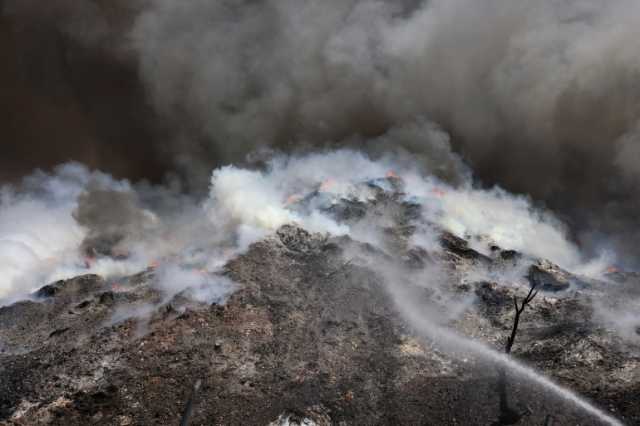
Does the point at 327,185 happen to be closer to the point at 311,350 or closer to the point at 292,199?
the point at 292,199

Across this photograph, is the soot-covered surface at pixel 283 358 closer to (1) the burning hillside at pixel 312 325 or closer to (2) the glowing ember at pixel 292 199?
(1) the burning hillside at pixel 312 325

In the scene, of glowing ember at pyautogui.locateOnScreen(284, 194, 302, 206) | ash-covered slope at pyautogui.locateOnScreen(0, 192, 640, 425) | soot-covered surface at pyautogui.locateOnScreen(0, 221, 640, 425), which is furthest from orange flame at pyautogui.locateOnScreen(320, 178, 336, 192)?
soot-covered surface at pyautogui.locateOnScreen(0, 221, 640, 425)

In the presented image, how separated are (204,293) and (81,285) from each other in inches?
429

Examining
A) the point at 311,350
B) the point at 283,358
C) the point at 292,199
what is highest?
the point at 292,199

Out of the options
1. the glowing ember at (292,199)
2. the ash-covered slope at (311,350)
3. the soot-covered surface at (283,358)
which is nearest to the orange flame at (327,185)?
the glowing ember at (292,199)

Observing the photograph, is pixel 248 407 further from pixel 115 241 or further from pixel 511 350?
pixel 115 241

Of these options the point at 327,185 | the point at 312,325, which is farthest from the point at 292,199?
the point at 312,325

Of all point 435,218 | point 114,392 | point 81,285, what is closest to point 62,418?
point 114,392

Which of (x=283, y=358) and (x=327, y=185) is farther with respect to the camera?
(x=327, y=185)

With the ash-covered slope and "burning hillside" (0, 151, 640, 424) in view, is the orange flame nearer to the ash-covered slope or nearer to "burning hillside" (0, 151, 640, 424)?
"burning hillside" (0, 151, 640, 424)

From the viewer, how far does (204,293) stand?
3350 centimetres

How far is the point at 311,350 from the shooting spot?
2802 centimetres

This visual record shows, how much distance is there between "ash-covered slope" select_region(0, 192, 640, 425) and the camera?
22.6 m

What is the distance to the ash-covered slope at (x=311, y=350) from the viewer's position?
2261cm
